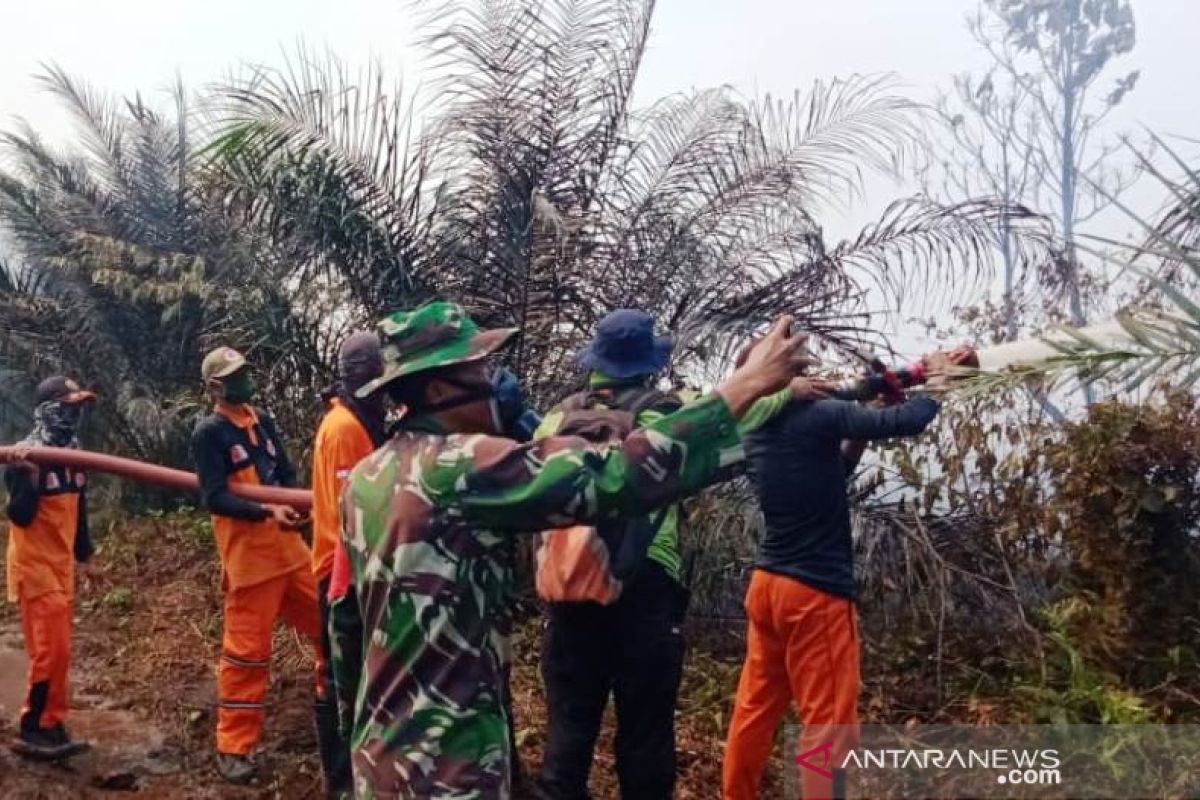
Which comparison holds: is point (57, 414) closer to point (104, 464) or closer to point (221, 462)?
point (104, 464)

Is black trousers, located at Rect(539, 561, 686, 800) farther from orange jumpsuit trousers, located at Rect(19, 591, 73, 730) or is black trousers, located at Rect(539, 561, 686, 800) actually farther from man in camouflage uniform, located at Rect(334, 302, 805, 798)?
orange jumpsuit trousers, located at Rect(19, 591, 73, 730)

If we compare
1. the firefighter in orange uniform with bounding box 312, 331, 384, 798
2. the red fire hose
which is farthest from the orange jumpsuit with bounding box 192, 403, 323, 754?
the firefighter in orange uniform with bounding box 312, 331, 384, 798

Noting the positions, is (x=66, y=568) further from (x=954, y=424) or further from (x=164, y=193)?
(x=164, y=193)

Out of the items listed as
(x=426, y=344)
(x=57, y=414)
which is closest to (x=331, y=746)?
(x=57, y=414)

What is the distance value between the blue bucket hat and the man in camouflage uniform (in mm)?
1192

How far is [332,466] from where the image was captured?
13.6 ft

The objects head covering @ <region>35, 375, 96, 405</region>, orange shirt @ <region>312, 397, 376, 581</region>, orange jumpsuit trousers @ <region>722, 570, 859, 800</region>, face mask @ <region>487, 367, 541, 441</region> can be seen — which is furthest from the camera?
head covering @ <region>35, 375, 96, 405</region>

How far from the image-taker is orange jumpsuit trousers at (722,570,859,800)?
A: 11.8ft

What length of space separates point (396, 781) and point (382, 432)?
2.28 meters

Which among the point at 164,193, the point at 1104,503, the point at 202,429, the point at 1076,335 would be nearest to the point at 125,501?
the point at 164,193

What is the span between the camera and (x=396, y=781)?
7.24 ft

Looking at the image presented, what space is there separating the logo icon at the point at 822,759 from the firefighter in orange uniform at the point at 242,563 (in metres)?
2.32

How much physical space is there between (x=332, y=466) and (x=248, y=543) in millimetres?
917

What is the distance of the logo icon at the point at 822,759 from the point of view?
354cm
